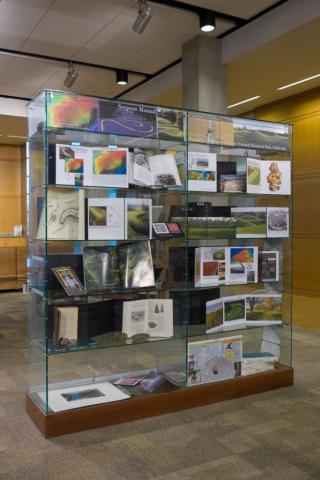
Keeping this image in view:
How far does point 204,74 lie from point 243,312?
318 cm

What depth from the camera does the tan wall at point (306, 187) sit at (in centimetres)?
772

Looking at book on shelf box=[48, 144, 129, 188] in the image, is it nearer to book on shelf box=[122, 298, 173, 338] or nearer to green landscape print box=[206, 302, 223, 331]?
book on shelf box=[122, 298, 173, 338]

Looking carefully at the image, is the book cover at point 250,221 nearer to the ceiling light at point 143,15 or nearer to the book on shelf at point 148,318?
the book on shelf at point 148,318

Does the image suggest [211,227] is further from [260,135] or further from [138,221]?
[260,135]

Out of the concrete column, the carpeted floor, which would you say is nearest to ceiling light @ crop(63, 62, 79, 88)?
the concrete column

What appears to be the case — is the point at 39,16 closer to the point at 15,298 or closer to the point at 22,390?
the point at 22,390

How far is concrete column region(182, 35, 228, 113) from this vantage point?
5766mm

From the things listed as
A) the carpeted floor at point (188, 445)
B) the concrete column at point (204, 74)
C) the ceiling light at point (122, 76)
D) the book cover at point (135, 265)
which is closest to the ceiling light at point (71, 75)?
the ceiling light at point (122, 76)

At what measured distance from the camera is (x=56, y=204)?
125 inches

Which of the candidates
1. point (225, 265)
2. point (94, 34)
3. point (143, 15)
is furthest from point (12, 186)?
point (225, 265)

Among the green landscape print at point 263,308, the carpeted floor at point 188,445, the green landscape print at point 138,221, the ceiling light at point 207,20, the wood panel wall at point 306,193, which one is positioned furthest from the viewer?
the wood panel wall at point 306,193

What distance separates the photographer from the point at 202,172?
3.72 metres

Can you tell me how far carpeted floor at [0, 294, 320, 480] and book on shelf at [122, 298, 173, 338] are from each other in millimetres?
614

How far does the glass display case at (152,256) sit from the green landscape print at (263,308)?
1cm
